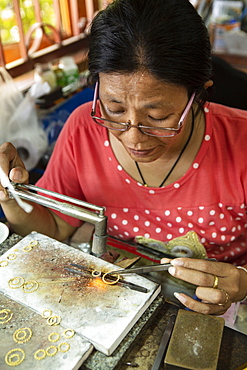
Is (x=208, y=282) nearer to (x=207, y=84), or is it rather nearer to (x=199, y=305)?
(x=199, y=305)

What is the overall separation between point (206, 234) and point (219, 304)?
441 mm

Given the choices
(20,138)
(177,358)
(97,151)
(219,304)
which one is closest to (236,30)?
(20,138)

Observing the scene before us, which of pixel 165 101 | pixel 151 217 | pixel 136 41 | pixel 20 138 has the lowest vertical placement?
pixel 20 138

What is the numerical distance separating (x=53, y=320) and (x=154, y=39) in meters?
0.84

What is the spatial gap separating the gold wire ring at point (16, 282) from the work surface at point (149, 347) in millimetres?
310

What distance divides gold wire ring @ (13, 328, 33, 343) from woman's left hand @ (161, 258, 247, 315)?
1.42 ft

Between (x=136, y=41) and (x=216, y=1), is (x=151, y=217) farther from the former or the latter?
(x=216, y=1)

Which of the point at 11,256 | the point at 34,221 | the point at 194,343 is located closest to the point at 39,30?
the point at 34,221

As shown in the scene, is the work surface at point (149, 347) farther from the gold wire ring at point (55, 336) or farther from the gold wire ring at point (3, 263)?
the gold wire ring at point (3, 263)

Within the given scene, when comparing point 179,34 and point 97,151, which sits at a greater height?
point 179,34

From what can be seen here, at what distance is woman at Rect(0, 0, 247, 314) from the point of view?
1.12 meters

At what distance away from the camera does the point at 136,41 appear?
1.10 meters

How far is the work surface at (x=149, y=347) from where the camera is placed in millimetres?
903

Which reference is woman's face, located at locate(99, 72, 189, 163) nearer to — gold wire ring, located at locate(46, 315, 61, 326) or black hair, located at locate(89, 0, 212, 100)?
black hair, located at locate(89, 0, 212, 100)
